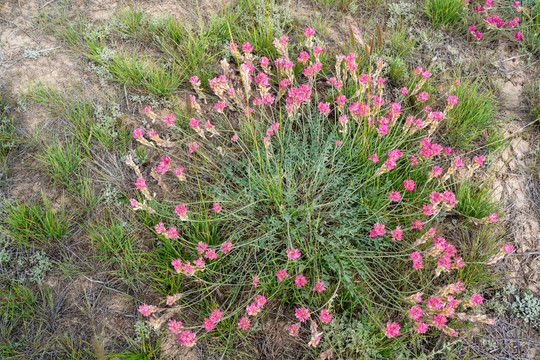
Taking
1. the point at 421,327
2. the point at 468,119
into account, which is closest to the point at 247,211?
the point at 421,327

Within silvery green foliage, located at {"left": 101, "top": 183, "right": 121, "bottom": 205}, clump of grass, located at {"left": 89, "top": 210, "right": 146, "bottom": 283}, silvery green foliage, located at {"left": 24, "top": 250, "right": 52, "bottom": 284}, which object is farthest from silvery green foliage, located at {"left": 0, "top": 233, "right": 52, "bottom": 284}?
silvery green foliage, located at {"left": 101, "top": 183, "right": 121, "bottom": 205}

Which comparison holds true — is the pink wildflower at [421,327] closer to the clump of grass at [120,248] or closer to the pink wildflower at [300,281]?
the pink wildflower at [300,281]

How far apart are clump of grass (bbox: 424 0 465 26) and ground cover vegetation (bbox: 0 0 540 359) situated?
0.58 m

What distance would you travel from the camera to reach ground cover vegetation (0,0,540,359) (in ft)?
7.81

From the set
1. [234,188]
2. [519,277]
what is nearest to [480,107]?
[519,277]

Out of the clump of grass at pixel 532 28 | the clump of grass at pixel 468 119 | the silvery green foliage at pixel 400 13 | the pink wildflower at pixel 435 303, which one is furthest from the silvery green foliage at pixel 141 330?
the clump of grass at pixel 532 28

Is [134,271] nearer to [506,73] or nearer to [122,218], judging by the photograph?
[122,218]

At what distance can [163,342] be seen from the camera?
2.42 m

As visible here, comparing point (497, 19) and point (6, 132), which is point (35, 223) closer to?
point (6, 132)

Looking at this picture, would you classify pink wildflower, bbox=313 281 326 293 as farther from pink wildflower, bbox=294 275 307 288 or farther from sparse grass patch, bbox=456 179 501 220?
sparse grass patch, bbox=456 179 501 220

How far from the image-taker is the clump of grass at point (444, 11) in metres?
3.80

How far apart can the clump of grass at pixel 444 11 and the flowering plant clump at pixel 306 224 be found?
1.57 m

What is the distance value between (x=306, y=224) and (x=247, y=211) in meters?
0.45

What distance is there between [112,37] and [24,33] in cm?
91
